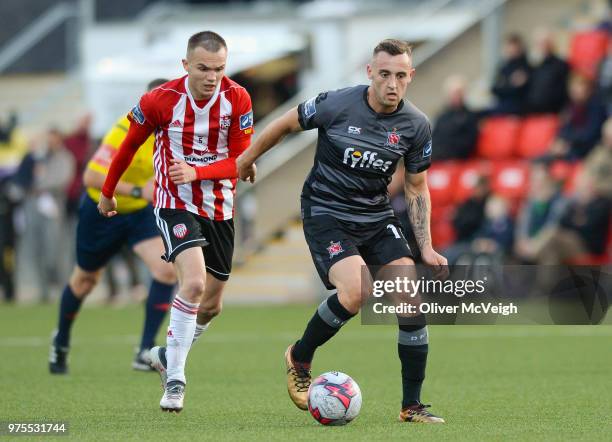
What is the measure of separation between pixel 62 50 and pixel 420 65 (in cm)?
986

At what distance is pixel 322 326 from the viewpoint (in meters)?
8.30

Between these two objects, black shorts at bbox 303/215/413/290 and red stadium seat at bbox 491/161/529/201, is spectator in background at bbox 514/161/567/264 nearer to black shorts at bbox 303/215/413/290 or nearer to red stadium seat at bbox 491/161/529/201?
red stadium seat at bbox 491/161/529/201

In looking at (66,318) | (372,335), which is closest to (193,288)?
(66,318)

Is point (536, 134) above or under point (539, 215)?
above

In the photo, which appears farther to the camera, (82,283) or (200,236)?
(82,283)

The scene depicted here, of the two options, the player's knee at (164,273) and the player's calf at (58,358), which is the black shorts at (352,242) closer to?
the player's knee at (164,273)

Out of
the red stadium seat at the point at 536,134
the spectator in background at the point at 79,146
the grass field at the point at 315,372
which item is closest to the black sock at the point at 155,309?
Result: the grass field at the point at 315,372

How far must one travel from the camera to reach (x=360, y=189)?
27.0ft

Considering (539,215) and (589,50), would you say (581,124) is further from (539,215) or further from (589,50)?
(589,50)

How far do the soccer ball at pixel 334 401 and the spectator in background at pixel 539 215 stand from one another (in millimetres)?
9026

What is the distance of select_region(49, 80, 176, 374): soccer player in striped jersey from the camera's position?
1088 cm

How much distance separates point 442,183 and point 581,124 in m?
2.26

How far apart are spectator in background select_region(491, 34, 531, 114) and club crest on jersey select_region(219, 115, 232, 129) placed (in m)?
Result: 11.0

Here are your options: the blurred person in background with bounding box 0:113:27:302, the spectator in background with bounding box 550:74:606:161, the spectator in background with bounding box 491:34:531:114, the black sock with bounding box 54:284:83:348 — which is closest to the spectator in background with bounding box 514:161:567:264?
the spectator in background with bounding box 550:74:606:161
